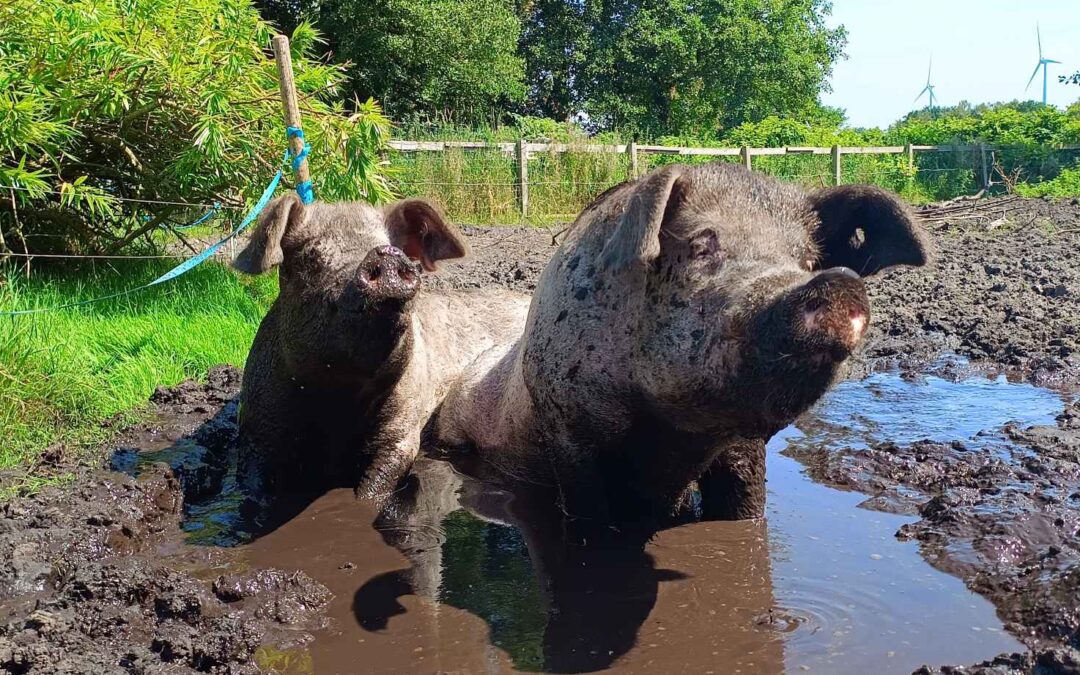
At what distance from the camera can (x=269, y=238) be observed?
5.11m

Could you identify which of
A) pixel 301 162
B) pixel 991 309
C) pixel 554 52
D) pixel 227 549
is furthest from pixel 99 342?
pixel 554 52

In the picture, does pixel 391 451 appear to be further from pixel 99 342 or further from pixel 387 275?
pixel 99 342

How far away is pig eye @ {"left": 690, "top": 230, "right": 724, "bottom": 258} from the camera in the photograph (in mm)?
3777

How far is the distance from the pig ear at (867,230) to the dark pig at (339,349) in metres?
1.75

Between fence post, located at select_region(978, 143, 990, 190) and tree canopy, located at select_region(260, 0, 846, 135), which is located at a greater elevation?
tree canopy, located at select_region(260, 0, 846, 135)

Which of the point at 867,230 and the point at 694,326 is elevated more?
the point at 867,230

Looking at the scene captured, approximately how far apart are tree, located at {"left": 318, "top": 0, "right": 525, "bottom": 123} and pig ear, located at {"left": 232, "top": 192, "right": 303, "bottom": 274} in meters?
23.8

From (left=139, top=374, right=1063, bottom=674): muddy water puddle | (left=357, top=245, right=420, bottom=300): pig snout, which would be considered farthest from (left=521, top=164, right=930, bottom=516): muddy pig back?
(left=357, top=245, right=420, bottom=300): pig snout

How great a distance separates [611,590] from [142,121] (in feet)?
22.3

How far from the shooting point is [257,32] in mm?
9195

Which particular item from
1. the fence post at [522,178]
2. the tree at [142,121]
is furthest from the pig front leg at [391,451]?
the fence post at [522,178]

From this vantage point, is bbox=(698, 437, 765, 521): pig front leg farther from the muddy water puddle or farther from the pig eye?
the pig eye

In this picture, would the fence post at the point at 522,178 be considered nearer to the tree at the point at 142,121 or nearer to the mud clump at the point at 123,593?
the tree at the point at 142,121

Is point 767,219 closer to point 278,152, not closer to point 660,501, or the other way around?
point 660,501
